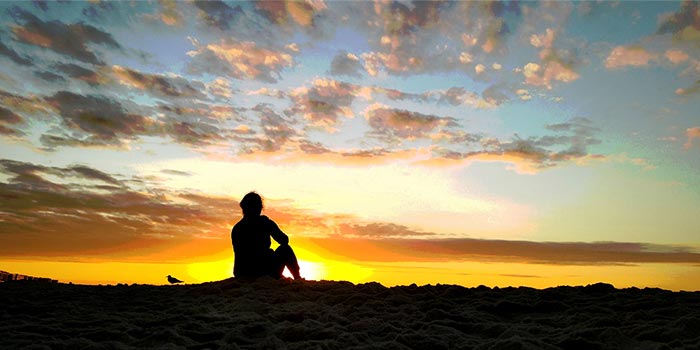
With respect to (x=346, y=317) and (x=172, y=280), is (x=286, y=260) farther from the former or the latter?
(x=346, y=317)

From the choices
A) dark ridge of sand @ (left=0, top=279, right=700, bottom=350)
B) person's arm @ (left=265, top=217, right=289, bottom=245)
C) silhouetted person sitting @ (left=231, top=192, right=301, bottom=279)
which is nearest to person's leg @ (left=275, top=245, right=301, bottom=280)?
silhouetted person sitting @ (left=231, top=192, right=301, bottom=279)

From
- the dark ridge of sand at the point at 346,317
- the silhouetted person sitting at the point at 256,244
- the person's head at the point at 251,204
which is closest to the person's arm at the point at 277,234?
the silhouetted person sitting at the point at 256,244

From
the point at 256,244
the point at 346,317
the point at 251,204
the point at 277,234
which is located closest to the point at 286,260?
the point at 277,234

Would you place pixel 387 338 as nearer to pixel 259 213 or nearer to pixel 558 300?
pixel 558 300

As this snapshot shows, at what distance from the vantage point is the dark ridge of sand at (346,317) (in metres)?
5.67

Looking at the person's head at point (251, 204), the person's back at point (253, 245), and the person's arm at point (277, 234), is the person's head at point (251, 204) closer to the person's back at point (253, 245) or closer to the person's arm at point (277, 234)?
the person's back at point (253, 245)

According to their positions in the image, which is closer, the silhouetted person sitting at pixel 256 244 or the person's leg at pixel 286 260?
the silhouetted person sitting at pixel 256 244

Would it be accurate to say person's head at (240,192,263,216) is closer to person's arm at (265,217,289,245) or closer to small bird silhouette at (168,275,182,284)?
person's arm at (265,217,289,245)

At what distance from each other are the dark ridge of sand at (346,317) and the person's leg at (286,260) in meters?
0.82

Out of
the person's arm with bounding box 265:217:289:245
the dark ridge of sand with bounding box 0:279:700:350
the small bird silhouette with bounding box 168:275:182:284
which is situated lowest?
the dark ridge of sand with bounding box 0:279:700:350

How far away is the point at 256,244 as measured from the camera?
34.3 ft

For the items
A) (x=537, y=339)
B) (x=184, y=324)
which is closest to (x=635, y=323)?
(x=537, y=339)

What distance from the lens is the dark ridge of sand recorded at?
223 inches

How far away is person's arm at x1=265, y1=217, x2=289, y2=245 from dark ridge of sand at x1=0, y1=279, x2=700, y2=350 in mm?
938
